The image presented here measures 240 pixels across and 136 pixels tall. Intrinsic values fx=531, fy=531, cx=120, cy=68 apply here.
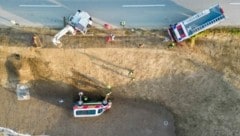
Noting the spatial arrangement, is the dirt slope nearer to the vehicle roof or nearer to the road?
the vehicle roof

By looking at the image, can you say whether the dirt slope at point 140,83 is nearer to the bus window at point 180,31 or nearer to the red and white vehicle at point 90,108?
the red and white vehicle at point 90,108

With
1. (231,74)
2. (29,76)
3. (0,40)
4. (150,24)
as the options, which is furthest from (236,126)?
(0,40)

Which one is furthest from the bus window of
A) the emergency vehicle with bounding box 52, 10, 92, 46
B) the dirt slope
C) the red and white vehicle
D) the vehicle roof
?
the red and white vehicle

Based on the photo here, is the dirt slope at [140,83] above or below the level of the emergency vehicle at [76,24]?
below

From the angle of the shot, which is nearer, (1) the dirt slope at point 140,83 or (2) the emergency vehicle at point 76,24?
(2) the emergency vehicle at point 76,24

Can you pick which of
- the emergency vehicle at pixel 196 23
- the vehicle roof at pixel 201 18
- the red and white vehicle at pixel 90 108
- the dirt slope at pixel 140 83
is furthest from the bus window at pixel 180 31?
the red and white vehicle at pixel 90 108

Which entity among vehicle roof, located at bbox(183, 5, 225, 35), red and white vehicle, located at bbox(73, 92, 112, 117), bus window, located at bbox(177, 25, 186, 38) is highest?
vehicle roof, located at bbox(183, 5, 225, 35)
